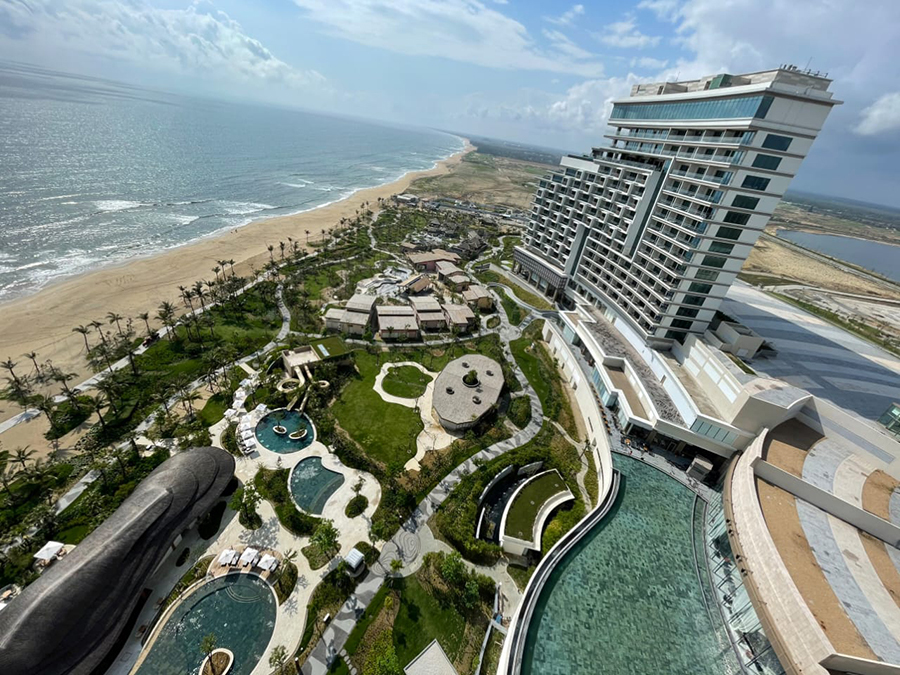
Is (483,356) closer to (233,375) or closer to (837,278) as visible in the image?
(233,375)

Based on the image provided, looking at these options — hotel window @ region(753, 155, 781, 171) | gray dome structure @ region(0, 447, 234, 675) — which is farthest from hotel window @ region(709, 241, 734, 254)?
gray dome structure @ region(0, 447, 234, 675)

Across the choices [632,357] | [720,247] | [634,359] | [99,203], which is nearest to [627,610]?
[634,359]

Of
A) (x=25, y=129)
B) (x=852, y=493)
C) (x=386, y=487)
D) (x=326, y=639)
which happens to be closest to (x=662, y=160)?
(x=852, y=493)

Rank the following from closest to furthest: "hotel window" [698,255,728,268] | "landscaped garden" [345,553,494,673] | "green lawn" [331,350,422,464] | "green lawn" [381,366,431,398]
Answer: "landscaped garden" [345,553,494,673], "green lawn" [331,350,422,464], "hotel window" [698,255,728,268], "green lawn" [381,366,431,398]

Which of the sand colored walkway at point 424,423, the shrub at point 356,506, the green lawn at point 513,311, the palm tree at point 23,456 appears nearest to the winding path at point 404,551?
the sand colored walkway at point 424,423

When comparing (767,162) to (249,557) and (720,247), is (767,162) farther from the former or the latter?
(249,557)

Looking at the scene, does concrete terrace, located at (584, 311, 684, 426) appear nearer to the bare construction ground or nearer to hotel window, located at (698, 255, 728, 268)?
the bare construction ground

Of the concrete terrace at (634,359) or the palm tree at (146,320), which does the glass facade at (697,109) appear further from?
the palm tree at (146,320)
